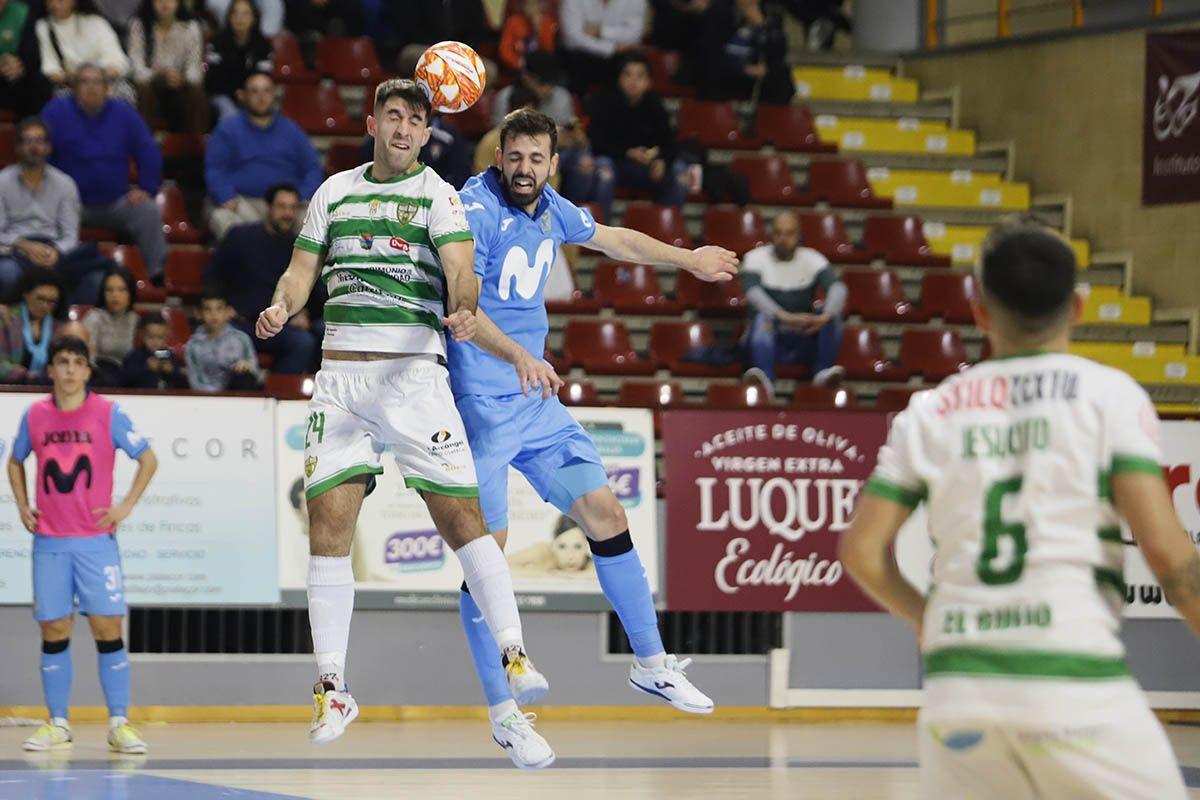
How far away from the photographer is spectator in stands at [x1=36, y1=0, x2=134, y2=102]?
1370 cm

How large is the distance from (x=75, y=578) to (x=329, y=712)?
3.54m

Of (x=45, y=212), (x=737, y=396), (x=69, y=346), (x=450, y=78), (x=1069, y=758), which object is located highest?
(x=450, y=78)

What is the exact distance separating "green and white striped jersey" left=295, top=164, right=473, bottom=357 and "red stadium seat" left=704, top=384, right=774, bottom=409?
465cm

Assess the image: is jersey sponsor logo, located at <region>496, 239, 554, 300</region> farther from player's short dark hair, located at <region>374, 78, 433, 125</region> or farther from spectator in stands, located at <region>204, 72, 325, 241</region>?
spectator in stands, located at <region>204, 72, 325, 241</region>

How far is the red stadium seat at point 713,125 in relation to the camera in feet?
53.4

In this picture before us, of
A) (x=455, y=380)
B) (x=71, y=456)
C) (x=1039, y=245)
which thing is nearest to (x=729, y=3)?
(x=71, y=456)

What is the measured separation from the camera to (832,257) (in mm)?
15141

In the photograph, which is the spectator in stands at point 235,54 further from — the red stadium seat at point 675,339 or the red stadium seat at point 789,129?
the red stadium seat at point 789,129

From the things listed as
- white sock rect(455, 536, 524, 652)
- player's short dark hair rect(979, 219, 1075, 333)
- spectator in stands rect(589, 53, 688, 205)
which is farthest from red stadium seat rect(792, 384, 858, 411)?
player's short dark hair rect(979, 219, 1075, 333)

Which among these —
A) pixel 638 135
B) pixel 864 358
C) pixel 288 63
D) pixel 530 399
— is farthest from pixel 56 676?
pixel 288 63

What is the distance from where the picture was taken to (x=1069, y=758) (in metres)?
2.89

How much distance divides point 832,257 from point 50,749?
8.50 meters

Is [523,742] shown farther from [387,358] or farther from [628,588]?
[387,358]

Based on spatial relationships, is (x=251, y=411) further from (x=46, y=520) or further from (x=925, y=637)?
(x=925, y=637)
